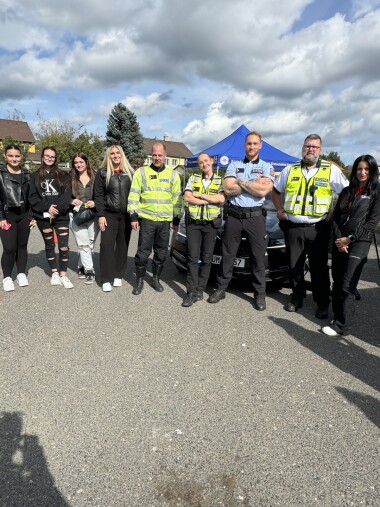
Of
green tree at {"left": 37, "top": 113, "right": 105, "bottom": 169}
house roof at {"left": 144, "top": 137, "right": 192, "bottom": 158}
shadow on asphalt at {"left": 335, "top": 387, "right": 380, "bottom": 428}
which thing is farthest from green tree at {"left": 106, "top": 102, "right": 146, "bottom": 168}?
house roof at {"left": 144, "top": 137, "right": 192, "bottom": 158}

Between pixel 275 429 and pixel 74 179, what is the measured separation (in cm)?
435

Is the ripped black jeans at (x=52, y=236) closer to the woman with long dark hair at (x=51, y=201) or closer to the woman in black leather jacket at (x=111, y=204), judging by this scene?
the woman with long dark hair at (x=51, y=201)

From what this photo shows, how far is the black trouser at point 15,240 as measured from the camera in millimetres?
4938

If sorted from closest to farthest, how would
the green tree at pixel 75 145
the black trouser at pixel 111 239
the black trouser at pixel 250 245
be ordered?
→ the black trouser at pixel 250 245, the black trouser at pixel 111 239, the green tree at pixel 75 145

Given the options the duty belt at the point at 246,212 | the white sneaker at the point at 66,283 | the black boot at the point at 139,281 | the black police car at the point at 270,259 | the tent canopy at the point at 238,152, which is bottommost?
the white sneaker at the point at 66,283

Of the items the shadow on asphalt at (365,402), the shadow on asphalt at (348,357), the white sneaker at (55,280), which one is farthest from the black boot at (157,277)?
the shadow on asphalt at (365,402)

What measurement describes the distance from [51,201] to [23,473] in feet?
12.7

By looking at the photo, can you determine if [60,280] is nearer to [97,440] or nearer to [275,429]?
[97,440]

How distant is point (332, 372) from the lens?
10.1 ft

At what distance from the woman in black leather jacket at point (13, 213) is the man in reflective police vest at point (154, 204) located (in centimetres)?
161

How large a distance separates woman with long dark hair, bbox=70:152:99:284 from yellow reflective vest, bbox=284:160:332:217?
2899 mm

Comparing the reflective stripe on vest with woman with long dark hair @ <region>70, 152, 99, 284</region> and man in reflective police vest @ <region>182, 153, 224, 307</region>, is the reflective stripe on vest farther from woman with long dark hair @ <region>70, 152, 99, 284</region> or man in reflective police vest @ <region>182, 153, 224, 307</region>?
woman with long dark hair @ <region>70, 152, 99, 284</region>

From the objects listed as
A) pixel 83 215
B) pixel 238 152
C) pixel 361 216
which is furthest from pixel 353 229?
pixel 238 152

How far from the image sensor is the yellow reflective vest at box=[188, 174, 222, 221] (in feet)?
14.9
